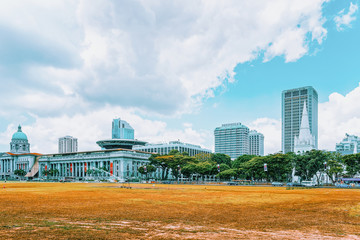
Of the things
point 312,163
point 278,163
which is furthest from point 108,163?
point 312,163

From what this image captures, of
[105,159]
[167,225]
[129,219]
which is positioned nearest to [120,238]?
[167,225]

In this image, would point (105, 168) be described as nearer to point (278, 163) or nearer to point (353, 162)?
point (278, 163)

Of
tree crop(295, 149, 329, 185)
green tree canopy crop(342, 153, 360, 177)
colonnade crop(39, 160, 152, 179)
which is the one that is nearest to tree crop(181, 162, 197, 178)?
tree crop(295, 149, 329, 185)

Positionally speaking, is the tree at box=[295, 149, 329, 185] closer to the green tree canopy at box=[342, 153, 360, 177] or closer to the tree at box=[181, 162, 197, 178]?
the green tree canopy at box=[342, 153, 360, 177]

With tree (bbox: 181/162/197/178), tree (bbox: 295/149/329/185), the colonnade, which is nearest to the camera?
tree (bbox: 295/149/329/185)

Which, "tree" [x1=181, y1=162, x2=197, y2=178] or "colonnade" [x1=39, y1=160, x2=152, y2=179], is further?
"colonnade" [x1=39, y1=160, x2=152, y2=179]

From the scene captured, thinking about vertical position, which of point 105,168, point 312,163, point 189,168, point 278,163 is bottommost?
point 105,168

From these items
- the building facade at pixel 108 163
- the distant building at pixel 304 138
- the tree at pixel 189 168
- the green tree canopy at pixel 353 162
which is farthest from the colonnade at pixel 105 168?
the green tree canopy at pixel 353 162

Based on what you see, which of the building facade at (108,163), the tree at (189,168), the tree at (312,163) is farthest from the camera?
the building facade at (108,163)

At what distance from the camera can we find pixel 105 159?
179m

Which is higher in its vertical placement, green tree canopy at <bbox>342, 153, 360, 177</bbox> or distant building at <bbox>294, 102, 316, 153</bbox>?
distant building at <bbox>294, 102, 316, 153</bbox>

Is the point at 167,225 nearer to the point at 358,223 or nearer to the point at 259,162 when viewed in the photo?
the point at 358,223

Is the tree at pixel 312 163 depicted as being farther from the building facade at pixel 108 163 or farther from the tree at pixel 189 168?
the building facade at pixel 108 163

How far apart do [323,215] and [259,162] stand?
81371 mm
